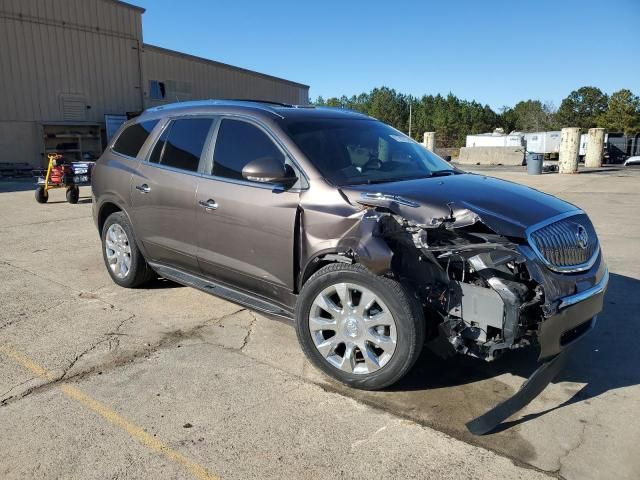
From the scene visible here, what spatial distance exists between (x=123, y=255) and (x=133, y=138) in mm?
1230

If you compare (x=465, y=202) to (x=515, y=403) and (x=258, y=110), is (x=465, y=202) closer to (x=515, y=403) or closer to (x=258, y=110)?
(x=515, y=403)

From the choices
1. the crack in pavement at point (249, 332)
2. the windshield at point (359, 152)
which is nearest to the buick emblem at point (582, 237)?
the windshield at point (359, 152)

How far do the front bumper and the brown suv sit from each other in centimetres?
1

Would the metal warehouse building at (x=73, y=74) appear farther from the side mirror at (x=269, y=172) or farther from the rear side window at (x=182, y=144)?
the side mirror at (x=269, y=172)

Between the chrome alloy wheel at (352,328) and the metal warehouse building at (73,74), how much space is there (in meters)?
24.3

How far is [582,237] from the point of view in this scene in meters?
3.45

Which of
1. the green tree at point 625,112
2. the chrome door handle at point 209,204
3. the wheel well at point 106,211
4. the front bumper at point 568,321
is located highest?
the green tree at point 625,112

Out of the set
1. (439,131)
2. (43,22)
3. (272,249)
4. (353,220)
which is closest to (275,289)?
(272,249)

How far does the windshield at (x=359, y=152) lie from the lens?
3.81 meters

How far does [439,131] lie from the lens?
8019 centimetres

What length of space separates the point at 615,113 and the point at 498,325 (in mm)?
67734

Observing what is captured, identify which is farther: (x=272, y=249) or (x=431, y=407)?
(x=272, y=249)

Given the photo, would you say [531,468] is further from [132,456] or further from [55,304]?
[55,304]

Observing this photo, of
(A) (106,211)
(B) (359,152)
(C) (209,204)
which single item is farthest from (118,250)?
(B) (359,152)
